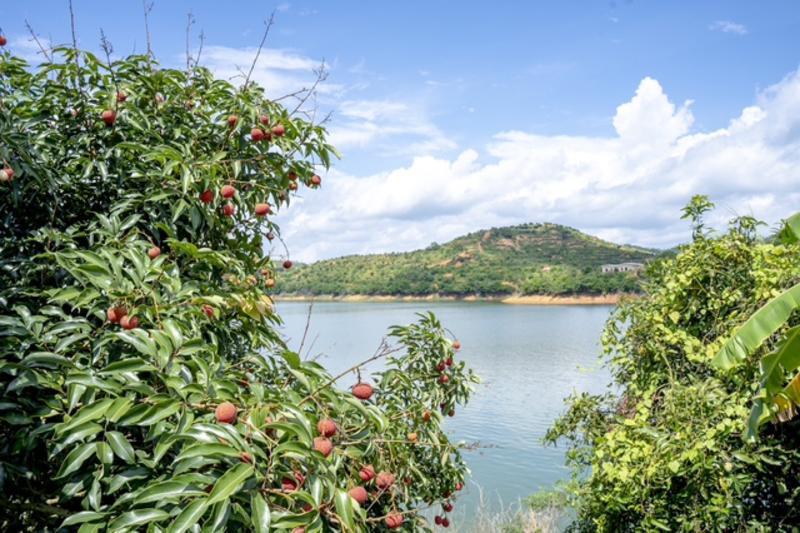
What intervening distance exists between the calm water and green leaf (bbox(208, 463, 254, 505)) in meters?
1.10

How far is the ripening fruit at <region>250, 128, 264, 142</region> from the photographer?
287 centimetres

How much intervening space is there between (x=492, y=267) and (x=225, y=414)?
259ft

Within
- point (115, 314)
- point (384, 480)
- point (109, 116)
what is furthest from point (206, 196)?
point (384, 480)

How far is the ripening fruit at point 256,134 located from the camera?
287 cm

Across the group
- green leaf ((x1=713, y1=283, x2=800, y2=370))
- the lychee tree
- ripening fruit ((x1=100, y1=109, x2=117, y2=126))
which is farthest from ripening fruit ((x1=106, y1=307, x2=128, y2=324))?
green leaf ((x1=713, y1=283, x2=800, y2=370))

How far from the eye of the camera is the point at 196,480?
130cm

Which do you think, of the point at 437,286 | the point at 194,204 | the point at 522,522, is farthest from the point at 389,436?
the point at 437,286

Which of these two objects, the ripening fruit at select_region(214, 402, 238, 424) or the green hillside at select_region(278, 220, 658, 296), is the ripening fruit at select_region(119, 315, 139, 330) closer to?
the ripening fruit at select_region(214, 402, 238, 424)

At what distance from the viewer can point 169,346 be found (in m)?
1.69

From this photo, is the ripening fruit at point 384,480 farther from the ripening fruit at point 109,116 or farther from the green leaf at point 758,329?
the green leaf at point 758,329

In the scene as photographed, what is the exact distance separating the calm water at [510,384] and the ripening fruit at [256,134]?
0.94 m

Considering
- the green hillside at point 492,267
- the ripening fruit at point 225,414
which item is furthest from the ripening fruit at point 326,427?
the green hillside at point 492,267

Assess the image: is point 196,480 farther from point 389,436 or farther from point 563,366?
point 563,366

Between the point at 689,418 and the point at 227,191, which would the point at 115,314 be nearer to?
the point at 227,191
